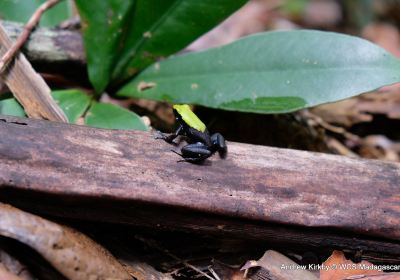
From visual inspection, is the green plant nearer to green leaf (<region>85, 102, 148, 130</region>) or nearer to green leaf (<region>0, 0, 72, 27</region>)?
green leaf (<region>85, 102, 148, 130</region>)

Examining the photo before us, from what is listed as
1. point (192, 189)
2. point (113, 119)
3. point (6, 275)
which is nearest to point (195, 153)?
point (192, 189)

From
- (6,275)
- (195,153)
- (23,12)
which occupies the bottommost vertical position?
(6,275)

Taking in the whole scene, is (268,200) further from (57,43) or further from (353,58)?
(57,43)

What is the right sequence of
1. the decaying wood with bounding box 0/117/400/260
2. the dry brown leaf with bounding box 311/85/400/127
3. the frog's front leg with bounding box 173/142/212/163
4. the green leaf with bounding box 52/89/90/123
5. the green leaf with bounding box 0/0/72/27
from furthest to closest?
the dry brown leaf with bounding box 311/85/400/127, the green leaf with bounding box 0/0/72/27, the green leaf with bounding box 52/89/90/123, the frog's front leg with bounding box 173/142/212/163, the decaying wood with bounding box 0/117/400/260

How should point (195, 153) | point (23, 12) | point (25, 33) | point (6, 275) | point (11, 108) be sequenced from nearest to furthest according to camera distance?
point (6, 275) < point (195, 153) < point (11, 108) < point (25, 33) < point (23, 12)

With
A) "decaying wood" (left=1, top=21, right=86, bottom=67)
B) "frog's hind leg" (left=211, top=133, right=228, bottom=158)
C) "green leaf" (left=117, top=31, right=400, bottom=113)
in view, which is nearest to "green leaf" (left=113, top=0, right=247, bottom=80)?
"green leaf" (left=117, top=31, right=400, bottom=113)

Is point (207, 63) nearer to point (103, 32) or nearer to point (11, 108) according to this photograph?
point (103, 32)

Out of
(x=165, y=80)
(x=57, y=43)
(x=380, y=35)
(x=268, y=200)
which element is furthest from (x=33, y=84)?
(x=380, y=35)
